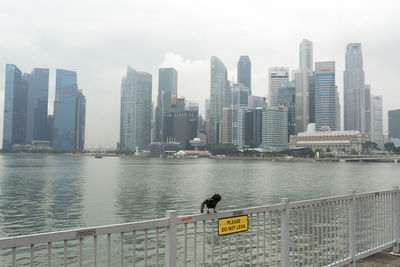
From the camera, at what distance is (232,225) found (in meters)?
5.16

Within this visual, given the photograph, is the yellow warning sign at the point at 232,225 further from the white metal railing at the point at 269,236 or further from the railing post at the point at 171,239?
the railing post at the point at 171,239

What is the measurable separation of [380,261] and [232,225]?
4195 mm

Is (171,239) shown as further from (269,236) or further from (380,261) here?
(380,261)

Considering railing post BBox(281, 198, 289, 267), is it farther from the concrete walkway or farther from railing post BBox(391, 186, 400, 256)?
railing post BBox(391, 186, 400, 256)

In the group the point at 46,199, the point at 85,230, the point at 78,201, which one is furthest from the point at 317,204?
the point at 46,199

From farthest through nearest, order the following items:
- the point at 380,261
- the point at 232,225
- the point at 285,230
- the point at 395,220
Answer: the point at 395,220, the point at 380,261, the point at 285,230, the point at 232,225

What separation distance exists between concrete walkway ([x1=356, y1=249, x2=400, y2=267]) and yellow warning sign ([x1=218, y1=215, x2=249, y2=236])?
3387mm

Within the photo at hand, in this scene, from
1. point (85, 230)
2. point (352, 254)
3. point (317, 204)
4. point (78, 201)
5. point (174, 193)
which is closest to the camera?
point (85, 230)

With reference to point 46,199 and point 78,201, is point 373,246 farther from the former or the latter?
point 46,199

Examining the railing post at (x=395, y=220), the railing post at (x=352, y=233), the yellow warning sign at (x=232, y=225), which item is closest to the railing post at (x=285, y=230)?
the yellow warning sign at (x=232, y=225)

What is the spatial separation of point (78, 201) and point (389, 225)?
1228 inches

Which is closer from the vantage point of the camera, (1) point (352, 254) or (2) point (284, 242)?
(2) point (284, 242)

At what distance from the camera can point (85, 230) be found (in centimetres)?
374

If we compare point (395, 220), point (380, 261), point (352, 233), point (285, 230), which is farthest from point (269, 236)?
point (395, 220)
